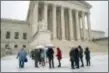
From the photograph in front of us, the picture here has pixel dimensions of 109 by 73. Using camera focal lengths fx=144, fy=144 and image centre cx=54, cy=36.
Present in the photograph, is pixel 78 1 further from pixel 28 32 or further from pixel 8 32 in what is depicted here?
pixel 8 32

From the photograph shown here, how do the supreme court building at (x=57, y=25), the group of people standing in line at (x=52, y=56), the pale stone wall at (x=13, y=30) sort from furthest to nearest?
the pale stone wall at (x=13, y=30)
the supreme court building at (x=57, y=25)
the group of people standing in line at (x=52, y=56)

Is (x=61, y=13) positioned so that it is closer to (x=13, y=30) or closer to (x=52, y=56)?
(x=13, y=30)

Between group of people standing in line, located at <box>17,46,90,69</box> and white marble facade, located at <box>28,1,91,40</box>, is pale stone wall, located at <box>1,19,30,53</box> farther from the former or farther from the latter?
group of people standing in line, located at <box>17,46,90,69</box>

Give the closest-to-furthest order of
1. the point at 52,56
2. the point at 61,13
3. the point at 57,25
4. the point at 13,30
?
the point at 52,56, the point at 61,13, the point at 57,25, the point at 13,30

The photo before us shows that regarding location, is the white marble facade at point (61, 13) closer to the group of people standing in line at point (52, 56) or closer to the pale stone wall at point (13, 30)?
the pale stone wall at point (13, 30)

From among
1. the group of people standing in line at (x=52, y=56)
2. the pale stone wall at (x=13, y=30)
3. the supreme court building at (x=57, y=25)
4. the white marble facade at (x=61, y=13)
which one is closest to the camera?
the group of people standing in line at (x=52, y=56)

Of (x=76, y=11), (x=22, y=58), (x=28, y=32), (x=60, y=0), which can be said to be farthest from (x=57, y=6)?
(x=22, y=58)

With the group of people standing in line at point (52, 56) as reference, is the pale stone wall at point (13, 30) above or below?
above

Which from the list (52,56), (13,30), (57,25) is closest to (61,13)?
(57,25)

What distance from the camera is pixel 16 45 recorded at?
45031 mm

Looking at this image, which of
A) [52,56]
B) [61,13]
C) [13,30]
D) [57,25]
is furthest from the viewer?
[13,30]

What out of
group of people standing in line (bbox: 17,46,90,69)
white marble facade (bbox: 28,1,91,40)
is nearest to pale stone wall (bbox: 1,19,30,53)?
white marble facade (bbox: 28,1,91,40)

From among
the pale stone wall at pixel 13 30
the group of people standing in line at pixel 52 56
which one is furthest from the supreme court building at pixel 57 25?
the group of people standing in line at pixel 52 56

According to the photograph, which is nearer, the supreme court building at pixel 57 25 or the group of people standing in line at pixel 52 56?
the group of people standing in line at pixel 52 56
